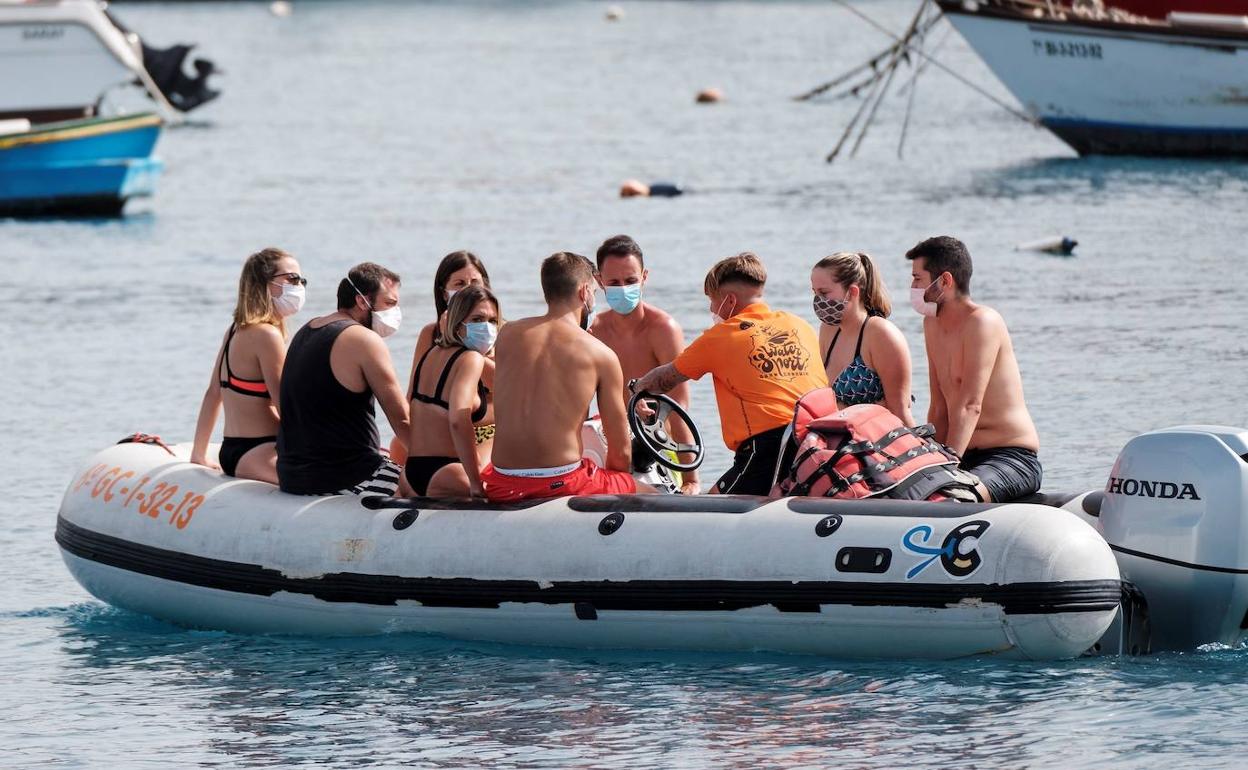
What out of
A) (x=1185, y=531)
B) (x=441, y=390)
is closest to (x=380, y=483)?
(x=441, y=390)

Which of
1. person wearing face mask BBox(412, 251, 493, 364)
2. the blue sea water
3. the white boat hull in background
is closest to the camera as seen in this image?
the blue sea water

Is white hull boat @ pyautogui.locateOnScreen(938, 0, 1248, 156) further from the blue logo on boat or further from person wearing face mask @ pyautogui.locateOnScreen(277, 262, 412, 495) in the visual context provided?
the blue logo on boat

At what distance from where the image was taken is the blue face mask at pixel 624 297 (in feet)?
29.5

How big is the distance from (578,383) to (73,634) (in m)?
2.91

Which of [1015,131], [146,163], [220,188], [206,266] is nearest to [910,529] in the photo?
[206,266]

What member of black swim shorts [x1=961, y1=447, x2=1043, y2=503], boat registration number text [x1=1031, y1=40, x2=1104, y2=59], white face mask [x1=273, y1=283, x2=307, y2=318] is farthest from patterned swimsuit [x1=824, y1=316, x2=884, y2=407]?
boat registration number text [x1=1031, y1=40, x2=1104, y2=59]

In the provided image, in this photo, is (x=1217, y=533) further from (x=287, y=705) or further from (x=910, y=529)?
(x=287, y=705)

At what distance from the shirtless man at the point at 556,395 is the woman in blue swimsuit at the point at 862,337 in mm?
1029

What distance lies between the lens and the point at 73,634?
30.5ft

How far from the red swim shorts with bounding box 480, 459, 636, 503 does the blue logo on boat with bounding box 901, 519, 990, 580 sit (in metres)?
1.36

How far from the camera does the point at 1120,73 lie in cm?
3042

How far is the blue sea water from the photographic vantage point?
292 inches

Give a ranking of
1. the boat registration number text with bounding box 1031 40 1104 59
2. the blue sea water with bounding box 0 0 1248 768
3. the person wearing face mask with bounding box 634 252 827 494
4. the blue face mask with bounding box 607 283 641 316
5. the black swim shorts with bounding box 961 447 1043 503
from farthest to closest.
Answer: the boat registration number text with bounding box 1031 40 1104 59, the blue face mask with bounding box 607 283 641 316, the person wearing face mask with bounding box 634 252 827 494, the black swim shorts with bounding box 961 447 1043 503, the blue sea water with bounding box 0 0 1248 768

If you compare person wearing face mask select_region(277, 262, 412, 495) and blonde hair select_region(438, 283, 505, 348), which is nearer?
blonde hair select_region(438, 283, 505, 348)
